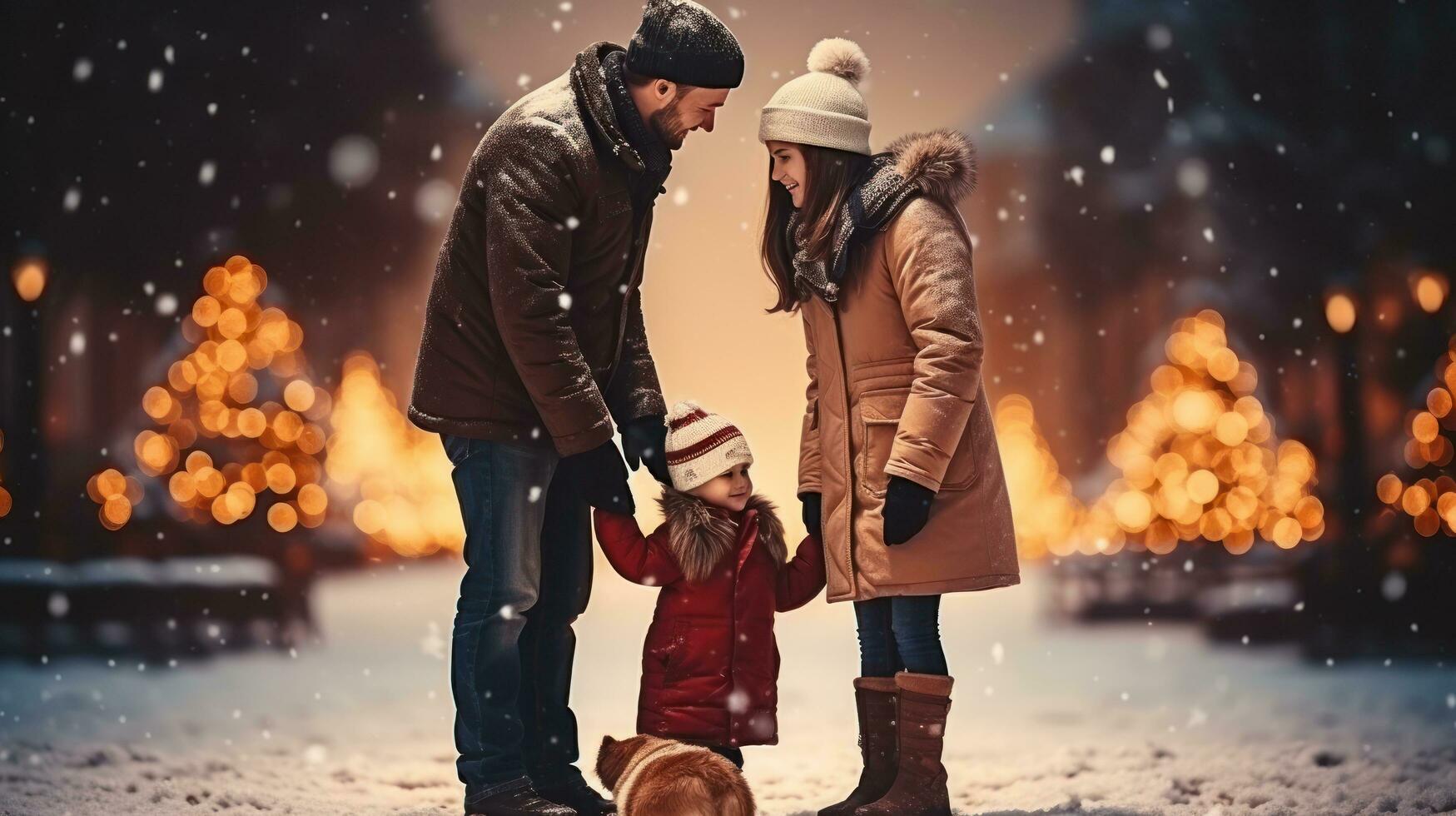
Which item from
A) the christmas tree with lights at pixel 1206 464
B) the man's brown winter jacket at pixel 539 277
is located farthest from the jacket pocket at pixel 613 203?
the christmas tree with lights at pixel 1206 464

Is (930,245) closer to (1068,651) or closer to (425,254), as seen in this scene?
(1068,651)

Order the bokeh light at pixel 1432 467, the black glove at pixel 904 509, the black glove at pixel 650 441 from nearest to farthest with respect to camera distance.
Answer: the black glove at pixel 904 509 < the black glove at pixel 650 441 < the bokeh light at pixel 1432 467

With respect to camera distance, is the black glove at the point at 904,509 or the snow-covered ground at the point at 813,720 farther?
the snow-covered ground at the point at 813,720

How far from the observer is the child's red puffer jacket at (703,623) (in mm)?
2201

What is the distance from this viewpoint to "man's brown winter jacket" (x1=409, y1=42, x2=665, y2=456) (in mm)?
2129

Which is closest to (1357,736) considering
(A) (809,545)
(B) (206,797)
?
(A) (809,545)

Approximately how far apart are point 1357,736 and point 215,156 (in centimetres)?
380

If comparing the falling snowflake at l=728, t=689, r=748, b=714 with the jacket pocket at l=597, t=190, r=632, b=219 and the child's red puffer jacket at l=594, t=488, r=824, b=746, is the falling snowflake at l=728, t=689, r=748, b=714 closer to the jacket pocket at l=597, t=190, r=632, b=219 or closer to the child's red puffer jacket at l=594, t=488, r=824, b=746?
the child's red puffer jacket at l=594, t=488, r=824, b=746

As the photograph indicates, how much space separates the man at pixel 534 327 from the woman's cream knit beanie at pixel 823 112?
0.09 meters

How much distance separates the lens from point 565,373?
2133 millimetres

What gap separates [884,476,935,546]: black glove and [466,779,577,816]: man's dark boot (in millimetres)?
638

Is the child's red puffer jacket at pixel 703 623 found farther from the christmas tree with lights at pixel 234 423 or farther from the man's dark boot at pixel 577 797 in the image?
the christmas tree with lights at pixel 234 423

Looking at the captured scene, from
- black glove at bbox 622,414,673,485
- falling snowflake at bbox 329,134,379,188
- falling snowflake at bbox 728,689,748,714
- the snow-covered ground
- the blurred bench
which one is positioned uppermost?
falling snowflake at bbox 329,134,379,188

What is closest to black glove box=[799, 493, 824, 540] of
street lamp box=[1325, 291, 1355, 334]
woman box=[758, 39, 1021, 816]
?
woman box=[758, 39, 1021, 816]
